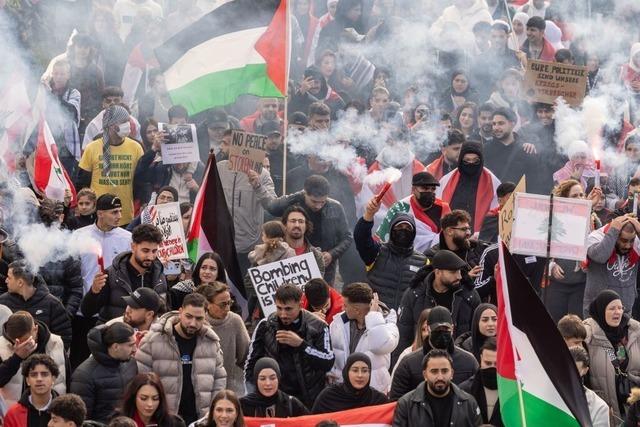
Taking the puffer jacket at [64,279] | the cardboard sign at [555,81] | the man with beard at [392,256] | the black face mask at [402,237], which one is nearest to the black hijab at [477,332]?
the man with beard at [392,256]

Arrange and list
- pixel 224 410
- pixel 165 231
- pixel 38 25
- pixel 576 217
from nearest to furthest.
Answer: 1. pixel 224 410
2. pixel 576 217
3. pixel 165 231
4. pixel 38 25

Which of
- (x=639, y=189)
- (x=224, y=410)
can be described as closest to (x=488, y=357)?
(x=224, y=410)

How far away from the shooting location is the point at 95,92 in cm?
1912

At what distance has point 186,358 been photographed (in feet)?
43.0

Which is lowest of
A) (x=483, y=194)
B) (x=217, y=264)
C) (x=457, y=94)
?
(x=217, y=264)

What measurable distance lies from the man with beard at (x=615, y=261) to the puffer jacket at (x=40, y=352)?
175 inches

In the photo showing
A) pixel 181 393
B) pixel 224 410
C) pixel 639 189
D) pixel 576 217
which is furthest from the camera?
pixel 639 189

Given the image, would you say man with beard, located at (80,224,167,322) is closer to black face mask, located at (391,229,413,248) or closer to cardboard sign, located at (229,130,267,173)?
black face mask, located at (391,229,413,248)

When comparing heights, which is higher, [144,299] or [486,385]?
[144,299]

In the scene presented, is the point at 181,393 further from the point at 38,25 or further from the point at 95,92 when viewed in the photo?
Result: the point at 38,25

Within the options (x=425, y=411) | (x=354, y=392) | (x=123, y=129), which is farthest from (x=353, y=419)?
(x=123, y=129)

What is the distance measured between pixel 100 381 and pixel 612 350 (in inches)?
144

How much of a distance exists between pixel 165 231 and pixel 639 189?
4.31m

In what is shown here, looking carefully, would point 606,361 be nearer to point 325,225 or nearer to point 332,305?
point 332,305
